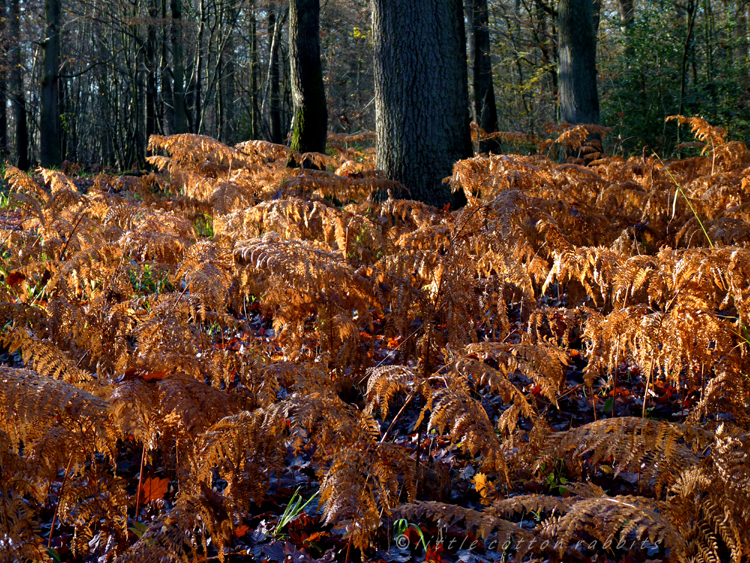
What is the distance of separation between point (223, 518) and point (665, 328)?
1.71 meters

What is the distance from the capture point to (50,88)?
14500mm

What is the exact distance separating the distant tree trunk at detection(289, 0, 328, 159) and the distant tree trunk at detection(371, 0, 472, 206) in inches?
91.8

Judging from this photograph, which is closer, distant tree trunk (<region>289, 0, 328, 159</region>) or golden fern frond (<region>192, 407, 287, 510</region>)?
golden fern frond (<region>192, 407, 287, 510</region>)

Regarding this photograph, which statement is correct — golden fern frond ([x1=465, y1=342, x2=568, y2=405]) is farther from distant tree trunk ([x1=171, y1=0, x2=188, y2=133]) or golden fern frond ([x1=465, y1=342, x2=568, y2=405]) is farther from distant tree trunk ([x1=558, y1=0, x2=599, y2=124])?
distant tree trunk ([x1=171, y1=0, x2=188, y2=133])

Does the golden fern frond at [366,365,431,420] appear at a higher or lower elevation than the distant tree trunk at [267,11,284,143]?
lower

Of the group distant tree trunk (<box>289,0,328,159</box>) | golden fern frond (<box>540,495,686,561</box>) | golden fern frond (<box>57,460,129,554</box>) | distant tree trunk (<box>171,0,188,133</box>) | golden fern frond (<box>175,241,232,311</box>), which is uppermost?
distant tree trunk (<box>171,0,188,133</box>)

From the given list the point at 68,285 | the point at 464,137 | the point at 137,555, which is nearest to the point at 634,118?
the point at 464,137

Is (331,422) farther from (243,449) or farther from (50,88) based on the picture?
(50,88)

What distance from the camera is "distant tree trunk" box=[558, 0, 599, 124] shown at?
820 cm

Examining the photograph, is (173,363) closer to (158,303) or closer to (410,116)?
(158,303)

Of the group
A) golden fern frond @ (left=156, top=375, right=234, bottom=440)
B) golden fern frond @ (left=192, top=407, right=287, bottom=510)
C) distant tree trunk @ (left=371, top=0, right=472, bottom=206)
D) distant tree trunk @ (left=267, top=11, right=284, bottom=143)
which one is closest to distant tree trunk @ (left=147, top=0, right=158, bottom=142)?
distant tree trunk @ (left=267, top=11, right=284, bottom=143)

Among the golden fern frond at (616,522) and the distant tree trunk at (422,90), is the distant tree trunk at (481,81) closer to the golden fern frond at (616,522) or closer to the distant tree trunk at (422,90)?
the distant tree trunk at (422,90)

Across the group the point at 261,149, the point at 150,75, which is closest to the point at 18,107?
the point at 150,75

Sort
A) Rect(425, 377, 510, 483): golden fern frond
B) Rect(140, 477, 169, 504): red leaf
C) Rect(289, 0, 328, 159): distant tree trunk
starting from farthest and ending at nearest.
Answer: Rect(289, 0, 328, 159): distant tree trunk, Rect(140, 477, 169, 504): red leaf, Rect(425, 377, 510, 483): golden fern frond
